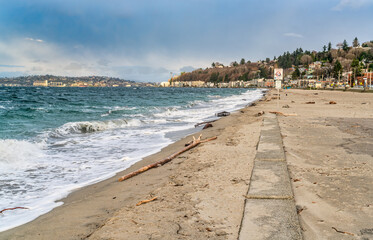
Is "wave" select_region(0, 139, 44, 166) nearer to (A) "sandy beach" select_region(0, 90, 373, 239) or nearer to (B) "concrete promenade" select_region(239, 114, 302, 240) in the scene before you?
(A) "sandy beach" select_region(0, 90, 373, 239)

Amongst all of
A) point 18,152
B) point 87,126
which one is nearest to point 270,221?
point 18,152

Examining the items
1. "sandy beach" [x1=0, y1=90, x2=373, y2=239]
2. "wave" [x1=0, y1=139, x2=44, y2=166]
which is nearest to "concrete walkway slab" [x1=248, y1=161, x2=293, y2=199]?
"sandy beach" [x1=0, y1=90, x2=373, y2=239]

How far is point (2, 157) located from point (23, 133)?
5.34 meters

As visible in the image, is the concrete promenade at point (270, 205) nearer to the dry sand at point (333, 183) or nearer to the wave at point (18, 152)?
the dry sand at point (333, 183)

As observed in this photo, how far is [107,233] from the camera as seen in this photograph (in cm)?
287

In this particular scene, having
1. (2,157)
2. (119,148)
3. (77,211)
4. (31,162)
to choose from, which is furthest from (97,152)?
(77,211)

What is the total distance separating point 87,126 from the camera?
14.4 meters

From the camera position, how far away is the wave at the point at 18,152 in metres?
7.55

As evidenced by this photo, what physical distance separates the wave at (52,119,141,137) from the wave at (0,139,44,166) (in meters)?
2.90

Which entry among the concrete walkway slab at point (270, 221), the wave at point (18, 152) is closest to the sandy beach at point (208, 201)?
the concrete walkway slab at point (270, 221)

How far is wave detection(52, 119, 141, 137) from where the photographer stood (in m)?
13.0

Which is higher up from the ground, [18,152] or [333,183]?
[333,183]

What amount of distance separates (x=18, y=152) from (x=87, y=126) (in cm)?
605

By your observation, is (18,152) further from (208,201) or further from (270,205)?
(270,205)
